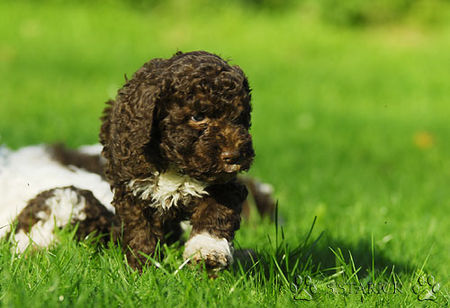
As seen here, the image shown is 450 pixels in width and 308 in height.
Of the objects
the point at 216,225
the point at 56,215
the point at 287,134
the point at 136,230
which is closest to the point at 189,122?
the point at 216,225

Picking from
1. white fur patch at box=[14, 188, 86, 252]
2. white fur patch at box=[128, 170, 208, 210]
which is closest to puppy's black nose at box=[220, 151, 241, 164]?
white fur patch at box=[128, 170, 208, 210]

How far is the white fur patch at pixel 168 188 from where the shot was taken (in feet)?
11.8

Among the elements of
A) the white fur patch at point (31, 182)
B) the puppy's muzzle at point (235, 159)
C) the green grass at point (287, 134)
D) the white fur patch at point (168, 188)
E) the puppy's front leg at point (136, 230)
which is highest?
the puppy's muzzle at point (235, 159)

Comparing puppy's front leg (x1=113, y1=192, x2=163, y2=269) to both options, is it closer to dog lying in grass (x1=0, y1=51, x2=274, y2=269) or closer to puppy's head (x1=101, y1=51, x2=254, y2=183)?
dog lying in grass (x1=0, y1=51, x2=274, y2=269)

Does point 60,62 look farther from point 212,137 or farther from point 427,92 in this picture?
point 212,137

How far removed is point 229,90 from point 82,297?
1.28 meters

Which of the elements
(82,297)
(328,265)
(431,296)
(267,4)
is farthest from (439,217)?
(267,4)

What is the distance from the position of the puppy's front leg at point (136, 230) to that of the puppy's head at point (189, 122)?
0.20 m

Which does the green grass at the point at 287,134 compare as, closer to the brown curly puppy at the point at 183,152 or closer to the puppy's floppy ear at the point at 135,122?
the brown curly puppy at the point at 183,152

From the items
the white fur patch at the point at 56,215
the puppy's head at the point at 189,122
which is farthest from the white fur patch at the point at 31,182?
the puppy's head at the point at 189,122

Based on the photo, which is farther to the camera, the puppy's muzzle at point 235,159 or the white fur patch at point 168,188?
the white fur patch at point 168,188

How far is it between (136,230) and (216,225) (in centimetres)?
48

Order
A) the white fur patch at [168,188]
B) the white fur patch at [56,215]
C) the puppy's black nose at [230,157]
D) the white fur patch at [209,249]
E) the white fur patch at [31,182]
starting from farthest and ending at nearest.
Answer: the white fur patch at [31,182] → the white fur patch at [56,215] → the white fur patch at [168,188] → the white fur patch at [209,249] → the puppy's black nose at [230,157]

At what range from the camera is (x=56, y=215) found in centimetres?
430
